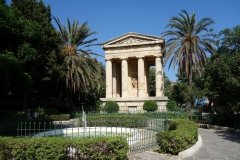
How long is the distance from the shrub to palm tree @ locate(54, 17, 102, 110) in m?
6.52

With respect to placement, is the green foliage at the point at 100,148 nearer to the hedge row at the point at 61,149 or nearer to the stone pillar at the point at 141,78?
the hedge row at the point at 61,149

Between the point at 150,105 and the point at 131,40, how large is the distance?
9515 millimetres

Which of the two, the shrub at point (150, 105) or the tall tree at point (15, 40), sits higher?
the tall tree at point (15, 40)

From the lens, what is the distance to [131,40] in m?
30.4

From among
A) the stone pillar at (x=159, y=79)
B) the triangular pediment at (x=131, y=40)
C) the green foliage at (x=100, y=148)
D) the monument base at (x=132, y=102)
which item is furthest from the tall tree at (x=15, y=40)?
the stone pillar at (x=159, y=79)

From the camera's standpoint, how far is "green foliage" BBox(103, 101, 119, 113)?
2636cm

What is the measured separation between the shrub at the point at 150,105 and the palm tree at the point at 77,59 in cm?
652

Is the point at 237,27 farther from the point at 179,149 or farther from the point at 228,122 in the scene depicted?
the point at 179,149

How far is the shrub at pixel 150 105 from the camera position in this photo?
2578 cm

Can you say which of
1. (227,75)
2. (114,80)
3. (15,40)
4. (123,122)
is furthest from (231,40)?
(114,80)

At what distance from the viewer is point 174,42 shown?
25047 mm

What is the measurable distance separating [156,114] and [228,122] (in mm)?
5815

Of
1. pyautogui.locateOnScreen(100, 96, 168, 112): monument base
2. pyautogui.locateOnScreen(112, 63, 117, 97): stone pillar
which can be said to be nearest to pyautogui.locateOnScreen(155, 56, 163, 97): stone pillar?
pyautogui.locateOnScreen(100, 96, 168, 112): monument base

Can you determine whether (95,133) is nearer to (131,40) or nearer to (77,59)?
(77,59)
